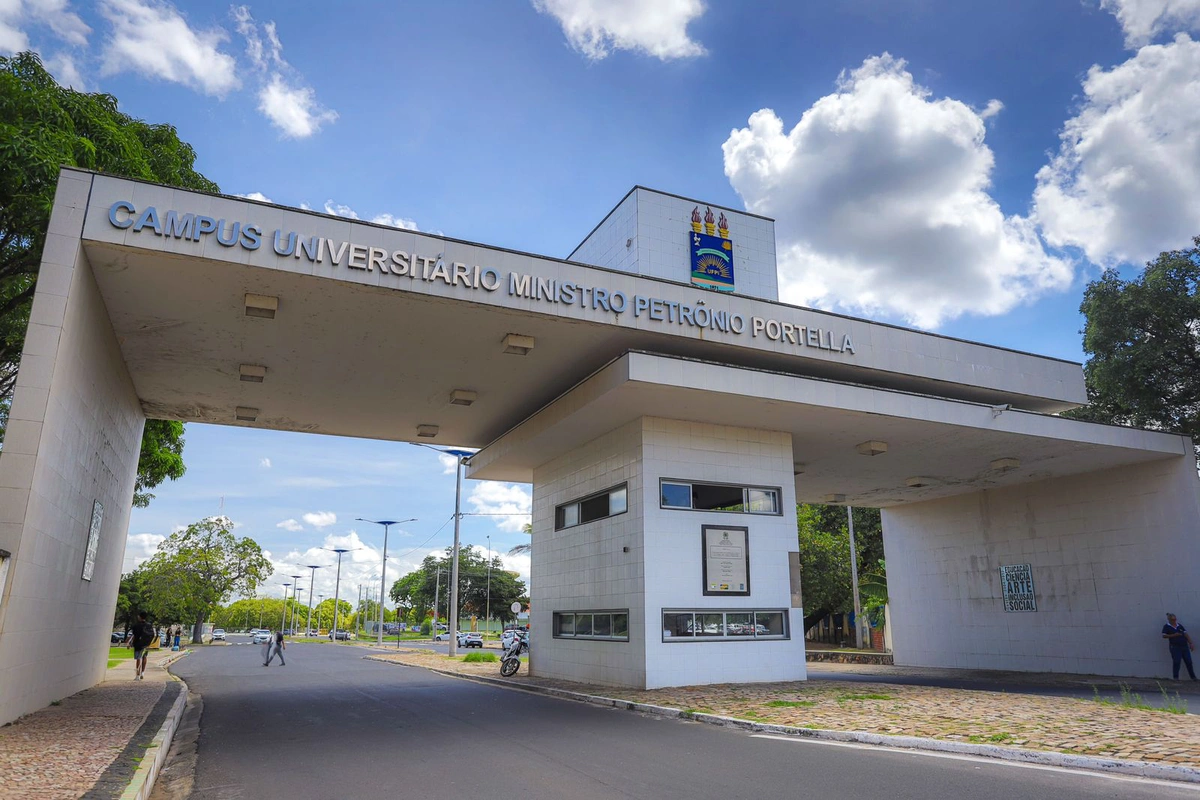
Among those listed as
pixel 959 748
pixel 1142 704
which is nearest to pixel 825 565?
pixel 1142 704

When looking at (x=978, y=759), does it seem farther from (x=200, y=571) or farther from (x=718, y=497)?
(x=200, y=571)

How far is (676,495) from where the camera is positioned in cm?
1577

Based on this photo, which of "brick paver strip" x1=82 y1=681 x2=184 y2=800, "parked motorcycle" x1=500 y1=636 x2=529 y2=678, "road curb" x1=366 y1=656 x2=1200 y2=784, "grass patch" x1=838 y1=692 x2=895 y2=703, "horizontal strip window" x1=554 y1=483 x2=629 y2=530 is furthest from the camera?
"parked motorcycle" x1=500 y1=636 x2=529 y2=678

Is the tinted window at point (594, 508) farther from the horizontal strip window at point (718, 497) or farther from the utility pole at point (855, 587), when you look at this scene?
the utility pole at point (855, 587)

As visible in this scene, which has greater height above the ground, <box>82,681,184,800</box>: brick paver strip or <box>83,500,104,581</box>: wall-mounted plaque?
<box>83,500,104,581</box>: wall-mounted plaque

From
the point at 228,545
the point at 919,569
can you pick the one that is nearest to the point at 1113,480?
the point at 919,569

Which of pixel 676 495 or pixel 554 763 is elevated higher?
pixel 676 495

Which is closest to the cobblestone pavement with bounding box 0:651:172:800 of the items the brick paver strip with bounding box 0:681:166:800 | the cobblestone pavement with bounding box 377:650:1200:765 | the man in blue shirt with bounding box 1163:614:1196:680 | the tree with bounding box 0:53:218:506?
the brick paver strip with bounding box 0:681:166:800

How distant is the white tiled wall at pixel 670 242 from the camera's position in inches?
752

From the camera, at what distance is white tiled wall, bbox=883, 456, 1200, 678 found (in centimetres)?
1856

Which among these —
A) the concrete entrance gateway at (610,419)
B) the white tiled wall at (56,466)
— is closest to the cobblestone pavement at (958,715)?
the concrete entrance gateway at (610,419)

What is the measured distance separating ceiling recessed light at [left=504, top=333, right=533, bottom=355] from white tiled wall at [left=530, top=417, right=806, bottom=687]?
3.22 meters

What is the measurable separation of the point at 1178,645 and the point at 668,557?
1212 centimetres

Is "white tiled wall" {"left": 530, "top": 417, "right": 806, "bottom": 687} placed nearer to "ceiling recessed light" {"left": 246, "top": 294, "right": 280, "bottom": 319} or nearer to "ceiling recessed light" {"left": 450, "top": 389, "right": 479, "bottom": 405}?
"ceiling recessed light" {"left": 450, "top": 389, "right": 479, "bottom": 405}
